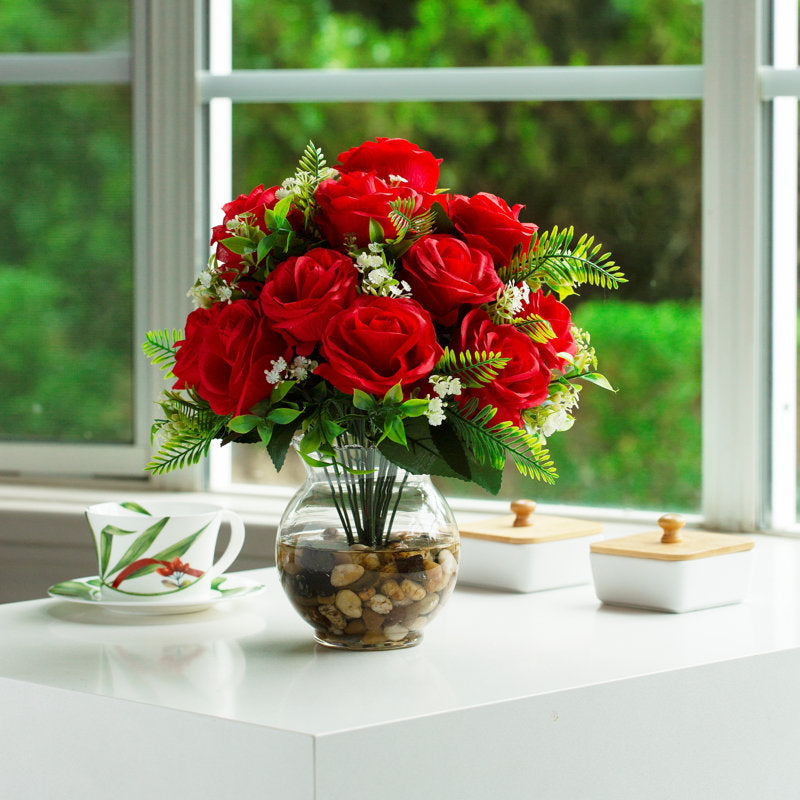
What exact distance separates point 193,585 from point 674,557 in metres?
0.46

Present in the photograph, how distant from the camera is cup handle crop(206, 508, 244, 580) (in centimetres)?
110

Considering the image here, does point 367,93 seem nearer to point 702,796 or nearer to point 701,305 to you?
point 701,305

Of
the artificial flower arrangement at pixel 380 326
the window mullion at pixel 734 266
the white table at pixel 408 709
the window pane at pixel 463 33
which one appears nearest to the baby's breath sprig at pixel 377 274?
the artificial flower arrangement at pixel 380 326

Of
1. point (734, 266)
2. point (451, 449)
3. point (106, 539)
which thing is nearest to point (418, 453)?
point (451, 449)

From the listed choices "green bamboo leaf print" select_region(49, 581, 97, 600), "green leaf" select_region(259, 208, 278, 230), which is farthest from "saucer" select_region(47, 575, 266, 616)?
"green leaf" select_region(259, 208, 278, 230)

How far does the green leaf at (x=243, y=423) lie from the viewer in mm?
865

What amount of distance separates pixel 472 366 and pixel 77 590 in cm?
50

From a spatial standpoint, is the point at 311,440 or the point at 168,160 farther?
the point at 168,160

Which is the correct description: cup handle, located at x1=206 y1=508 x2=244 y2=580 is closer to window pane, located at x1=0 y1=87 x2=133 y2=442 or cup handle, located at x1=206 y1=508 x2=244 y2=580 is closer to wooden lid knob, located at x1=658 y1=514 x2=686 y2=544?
wooden lid knob, located at x1=658 y1=514 x2=686 y2=544

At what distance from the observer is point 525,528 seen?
125 cm

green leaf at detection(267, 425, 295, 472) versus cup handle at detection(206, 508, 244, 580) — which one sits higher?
green leaf at detection(267, 425, 295, 472)

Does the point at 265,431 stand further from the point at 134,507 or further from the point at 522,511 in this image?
the point at 522,511

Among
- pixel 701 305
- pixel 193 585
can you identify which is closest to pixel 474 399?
pixel 193 585

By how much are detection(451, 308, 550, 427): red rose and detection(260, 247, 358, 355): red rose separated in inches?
3.8
